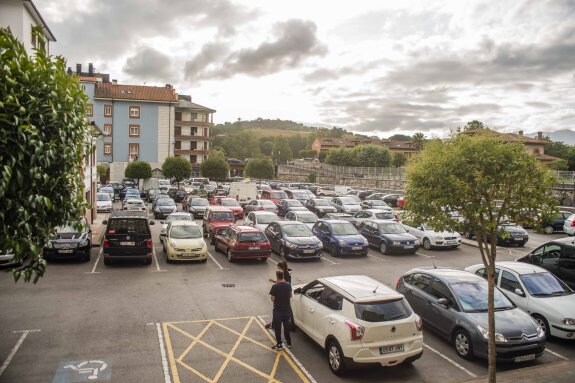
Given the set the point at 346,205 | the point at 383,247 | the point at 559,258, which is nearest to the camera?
the point at 559,258

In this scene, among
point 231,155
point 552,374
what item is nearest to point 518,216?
point 552,374

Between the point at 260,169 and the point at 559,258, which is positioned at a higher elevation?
the point at 260,169

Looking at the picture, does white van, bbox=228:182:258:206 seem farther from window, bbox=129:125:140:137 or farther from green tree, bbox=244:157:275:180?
window, bbox=129:125:140:137

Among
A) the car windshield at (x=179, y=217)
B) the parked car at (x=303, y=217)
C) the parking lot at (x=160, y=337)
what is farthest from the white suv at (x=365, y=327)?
the parked car at (x=303, y=217)

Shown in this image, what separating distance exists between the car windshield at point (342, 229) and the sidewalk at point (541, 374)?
12.2 meters

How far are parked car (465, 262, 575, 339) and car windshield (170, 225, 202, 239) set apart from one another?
446 inches

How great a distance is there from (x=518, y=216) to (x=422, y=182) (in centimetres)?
176

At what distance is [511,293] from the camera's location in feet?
38.7

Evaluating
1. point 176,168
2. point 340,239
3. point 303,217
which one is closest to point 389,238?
point 340,239

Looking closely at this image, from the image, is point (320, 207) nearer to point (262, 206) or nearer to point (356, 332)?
point (262, 206)

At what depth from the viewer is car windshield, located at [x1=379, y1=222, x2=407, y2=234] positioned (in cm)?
2205

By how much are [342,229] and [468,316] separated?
11836 mm

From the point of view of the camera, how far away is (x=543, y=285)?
38.3 feet

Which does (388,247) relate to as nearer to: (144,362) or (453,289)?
(453,289)
